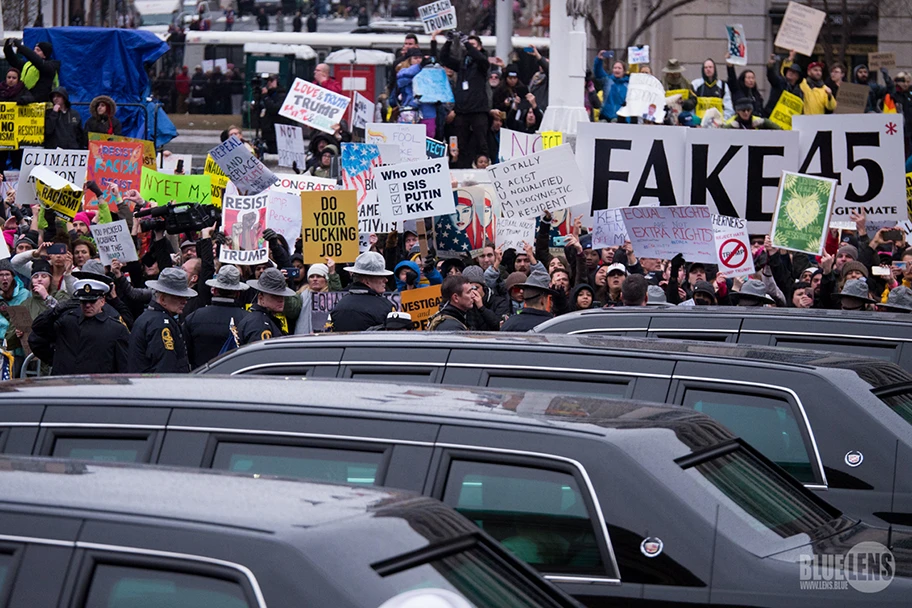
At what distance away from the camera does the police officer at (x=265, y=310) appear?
9320 mm

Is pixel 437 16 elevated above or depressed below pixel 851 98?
above

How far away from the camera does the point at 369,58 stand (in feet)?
105

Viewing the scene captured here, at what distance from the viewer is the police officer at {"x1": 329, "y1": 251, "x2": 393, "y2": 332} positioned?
33.4ft

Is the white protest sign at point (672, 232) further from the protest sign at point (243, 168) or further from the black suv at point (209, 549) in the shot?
the black suv at point (209, 549)

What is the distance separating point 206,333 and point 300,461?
5465 mm

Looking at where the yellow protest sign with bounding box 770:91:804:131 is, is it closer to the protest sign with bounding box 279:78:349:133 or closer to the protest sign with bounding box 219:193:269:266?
the protest sign with bounding box 279:78:349:133

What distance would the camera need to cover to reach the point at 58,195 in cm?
1466

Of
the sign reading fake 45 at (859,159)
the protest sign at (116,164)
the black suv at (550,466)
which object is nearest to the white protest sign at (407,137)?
the protest sign at (116,164)

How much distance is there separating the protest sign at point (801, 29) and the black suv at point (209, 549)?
63.2 feet

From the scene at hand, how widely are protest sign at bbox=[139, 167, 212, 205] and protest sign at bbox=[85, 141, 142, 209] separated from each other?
0.15m

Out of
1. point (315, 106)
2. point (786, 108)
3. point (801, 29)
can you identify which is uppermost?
point (801, 29)

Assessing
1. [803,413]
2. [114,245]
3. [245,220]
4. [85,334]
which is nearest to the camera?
[803,413]

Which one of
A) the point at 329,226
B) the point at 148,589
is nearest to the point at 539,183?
the point at 329,226

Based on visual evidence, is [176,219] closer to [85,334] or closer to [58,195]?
[58,195]
